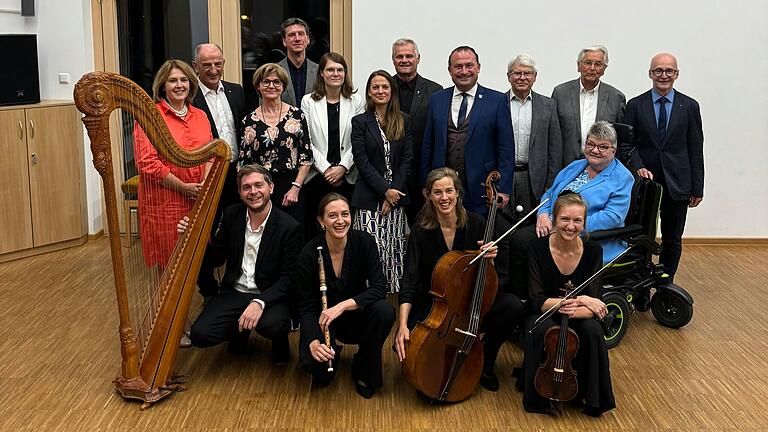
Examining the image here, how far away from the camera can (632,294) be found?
15.3 feet

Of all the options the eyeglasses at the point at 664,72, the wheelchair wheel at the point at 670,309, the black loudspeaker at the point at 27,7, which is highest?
the black loudspeaker at the point at 27,7

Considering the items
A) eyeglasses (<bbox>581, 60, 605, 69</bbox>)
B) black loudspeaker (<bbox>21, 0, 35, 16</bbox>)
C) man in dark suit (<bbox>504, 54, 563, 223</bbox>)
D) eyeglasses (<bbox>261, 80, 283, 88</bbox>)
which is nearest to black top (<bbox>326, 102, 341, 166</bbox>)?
eyeglasses (<bbox>261, 80, 283, 88</bbox>)

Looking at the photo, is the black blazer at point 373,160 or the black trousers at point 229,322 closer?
the black trousers at point 229,322

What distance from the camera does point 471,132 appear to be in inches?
187

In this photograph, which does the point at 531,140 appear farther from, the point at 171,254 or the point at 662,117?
the point at 171,254

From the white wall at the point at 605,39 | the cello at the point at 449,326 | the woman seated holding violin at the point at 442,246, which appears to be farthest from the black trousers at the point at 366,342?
the white wall at the point at 605,39

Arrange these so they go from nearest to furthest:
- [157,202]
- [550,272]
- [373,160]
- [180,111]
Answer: [550,272], [157,202], [180,111], [373,160]

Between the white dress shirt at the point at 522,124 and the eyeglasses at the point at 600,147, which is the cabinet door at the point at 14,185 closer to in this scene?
the white dress shirt at the point at 522,124

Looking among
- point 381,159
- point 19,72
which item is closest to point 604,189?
point 381,159

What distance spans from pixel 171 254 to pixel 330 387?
922 mm

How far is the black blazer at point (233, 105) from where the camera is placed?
4.77 meters

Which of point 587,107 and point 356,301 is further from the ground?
point 587,107

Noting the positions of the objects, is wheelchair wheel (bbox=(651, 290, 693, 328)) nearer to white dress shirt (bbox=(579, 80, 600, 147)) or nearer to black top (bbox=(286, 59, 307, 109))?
white dress shirt (bbox=(579, 80, 600, 147))

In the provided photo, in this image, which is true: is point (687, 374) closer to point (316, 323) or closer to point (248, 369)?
point (316, 323)
